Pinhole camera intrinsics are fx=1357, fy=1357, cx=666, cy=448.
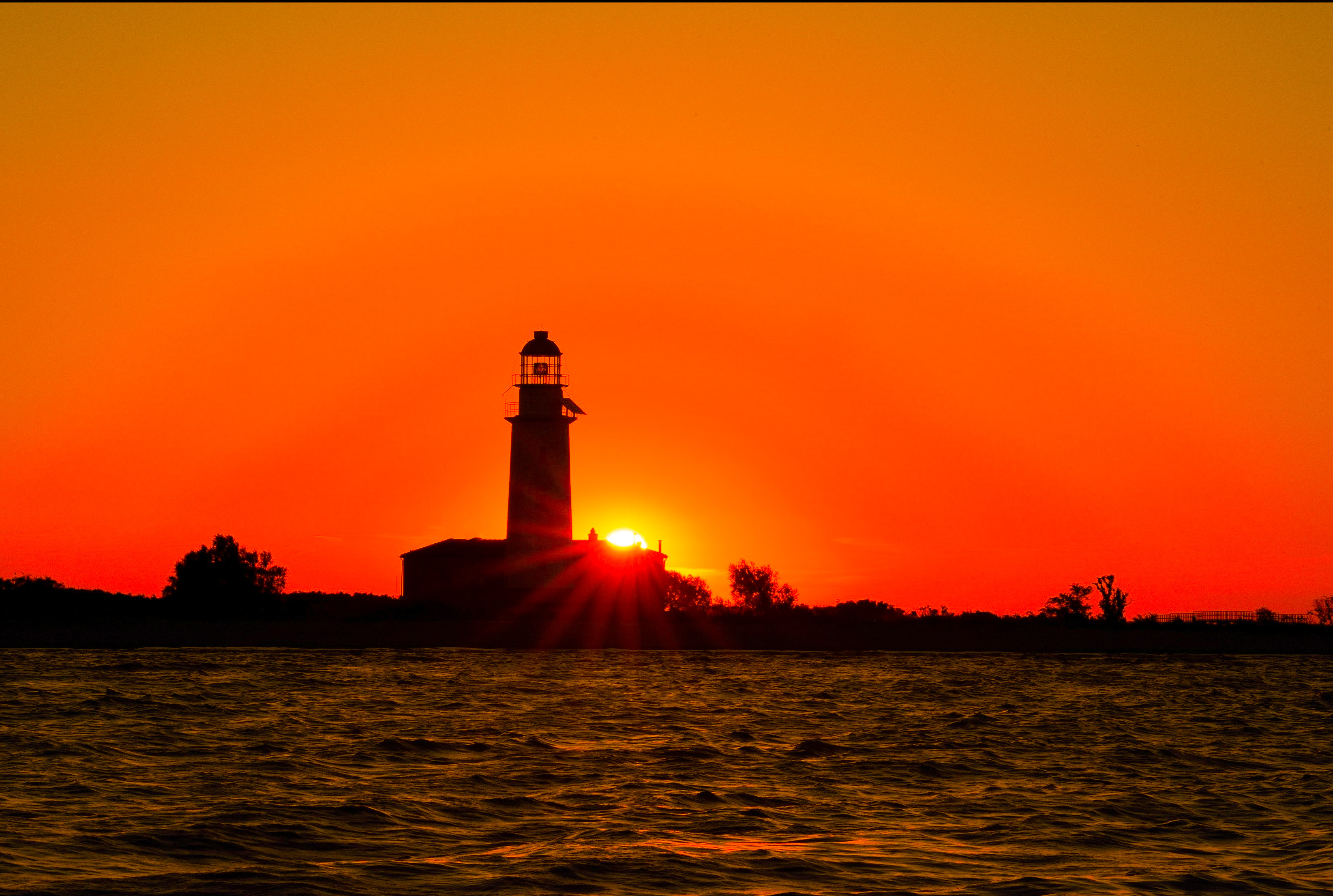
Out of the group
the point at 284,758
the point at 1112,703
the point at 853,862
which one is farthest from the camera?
the point at 1112,703

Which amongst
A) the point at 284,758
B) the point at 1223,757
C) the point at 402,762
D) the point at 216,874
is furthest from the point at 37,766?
the point at 1223,757

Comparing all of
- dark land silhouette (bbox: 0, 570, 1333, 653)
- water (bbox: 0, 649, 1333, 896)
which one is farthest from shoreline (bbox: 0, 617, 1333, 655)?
water (bbox: 0, 649, 1333, 896)

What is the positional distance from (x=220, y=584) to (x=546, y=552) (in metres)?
16.1

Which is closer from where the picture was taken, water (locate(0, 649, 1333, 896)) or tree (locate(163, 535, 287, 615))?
water (locate(0, 649, 1333, 896))

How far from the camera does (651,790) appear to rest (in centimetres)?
1714

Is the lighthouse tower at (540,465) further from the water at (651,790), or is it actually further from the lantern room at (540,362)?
the water at (651,790)

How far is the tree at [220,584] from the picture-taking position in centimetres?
6144

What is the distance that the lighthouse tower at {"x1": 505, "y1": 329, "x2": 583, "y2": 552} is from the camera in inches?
Answer: 2272

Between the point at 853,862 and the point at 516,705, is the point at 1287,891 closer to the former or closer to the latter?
the point at 853,862

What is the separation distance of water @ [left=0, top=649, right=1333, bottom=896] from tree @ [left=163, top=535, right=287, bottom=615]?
85.8 ft

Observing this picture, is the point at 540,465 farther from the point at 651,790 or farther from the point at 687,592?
the point at 651,790

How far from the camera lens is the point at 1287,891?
1174 cm

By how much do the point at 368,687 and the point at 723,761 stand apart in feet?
56.1

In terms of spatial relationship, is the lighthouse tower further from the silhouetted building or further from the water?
the water
